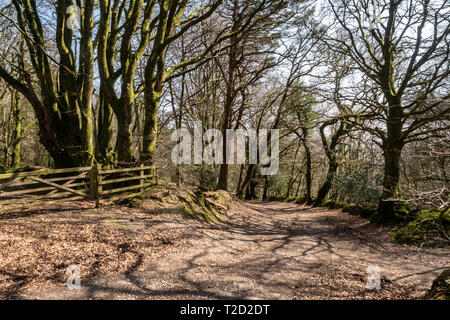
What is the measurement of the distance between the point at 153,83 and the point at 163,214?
4854 mm

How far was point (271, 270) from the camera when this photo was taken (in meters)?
4.87

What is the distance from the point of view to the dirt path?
372 centimetres

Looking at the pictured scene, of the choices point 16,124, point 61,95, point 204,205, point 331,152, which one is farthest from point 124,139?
point 331,152

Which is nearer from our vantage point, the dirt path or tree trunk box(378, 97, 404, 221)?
the dirt path

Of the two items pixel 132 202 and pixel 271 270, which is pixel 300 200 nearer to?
pixel 132 202

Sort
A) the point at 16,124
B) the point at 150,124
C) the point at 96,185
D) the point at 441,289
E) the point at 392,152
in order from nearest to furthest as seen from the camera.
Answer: the point at 441,289 → the point at 96,185 → the point at 392,152 → the point at 150,124 → the point at 16,124

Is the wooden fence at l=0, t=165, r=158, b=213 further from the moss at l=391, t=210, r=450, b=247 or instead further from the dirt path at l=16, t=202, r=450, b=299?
the moss at l=391, t=210, r=450, b=247

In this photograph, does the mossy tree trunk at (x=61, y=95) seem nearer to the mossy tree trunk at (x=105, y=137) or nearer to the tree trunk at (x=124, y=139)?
the mossy tree trunk at (x=105, y=137)

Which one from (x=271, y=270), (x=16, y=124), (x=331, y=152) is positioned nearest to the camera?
(x=271, y=270)

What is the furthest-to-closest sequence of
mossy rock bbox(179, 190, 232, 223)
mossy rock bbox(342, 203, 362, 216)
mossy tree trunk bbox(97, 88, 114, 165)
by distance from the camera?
mossy rock bbox(342, 203, 362, 216)
mossy tree trunk bbox(97, 88, 114, 165)
mossy rock bbox(179, 190, 232, 223)

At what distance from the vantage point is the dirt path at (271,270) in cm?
372

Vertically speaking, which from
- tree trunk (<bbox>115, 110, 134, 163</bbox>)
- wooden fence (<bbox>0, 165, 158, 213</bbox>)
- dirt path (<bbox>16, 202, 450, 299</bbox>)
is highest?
tree trunk (<bbox>115, 110, 134, 163</bbox>)

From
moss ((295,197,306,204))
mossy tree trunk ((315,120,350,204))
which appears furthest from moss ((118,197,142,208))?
moss ((295,197,306,204))
